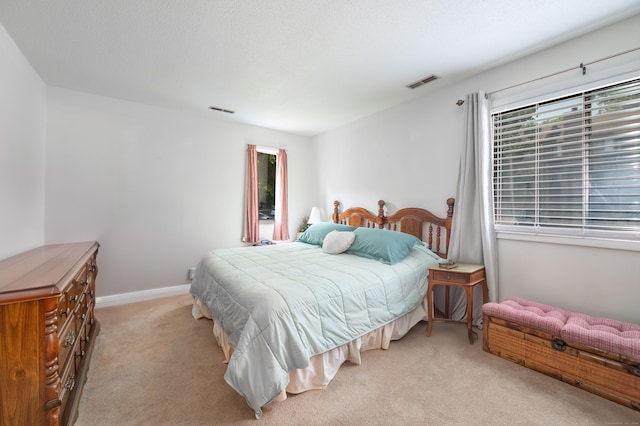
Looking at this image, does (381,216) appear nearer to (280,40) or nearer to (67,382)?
(280,40)

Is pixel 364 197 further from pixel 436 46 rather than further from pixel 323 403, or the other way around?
pixel 323 403

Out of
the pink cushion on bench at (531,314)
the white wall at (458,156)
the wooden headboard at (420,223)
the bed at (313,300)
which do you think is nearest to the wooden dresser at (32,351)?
the bed at (313,300)

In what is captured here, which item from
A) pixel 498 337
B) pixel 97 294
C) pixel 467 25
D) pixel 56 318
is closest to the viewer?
pixel 56 318

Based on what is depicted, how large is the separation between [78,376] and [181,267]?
212 centimetres

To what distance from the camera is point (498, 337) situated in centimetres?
214

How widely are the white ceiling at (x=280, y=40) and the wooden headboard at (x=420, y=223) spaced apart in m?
1.40

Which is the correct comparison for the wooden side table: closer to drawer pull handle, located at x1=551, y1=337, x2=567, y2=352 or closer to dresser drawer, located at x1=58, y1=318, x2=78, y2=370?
drawer pull handle, located at x1=551, y1=337, x2=567, y2=352

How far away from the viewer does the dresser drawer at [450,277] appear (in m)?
2.38

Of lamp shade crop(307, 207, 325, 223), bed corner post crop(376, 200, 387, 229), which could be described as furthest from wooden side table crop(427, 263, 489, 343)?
lamp shade crop(307, 207, 325, 223)

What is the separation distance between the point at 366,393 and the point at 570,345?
4.51ft

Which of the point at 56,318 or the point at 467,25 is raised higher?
the point at 467,25

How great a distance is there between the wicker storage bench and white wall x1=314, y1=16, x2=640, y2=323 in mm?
253

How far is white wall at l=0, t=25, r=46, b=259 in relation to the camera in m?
2.05

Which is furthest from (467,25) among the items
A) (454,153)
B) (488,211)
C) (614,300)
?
(614,300)
